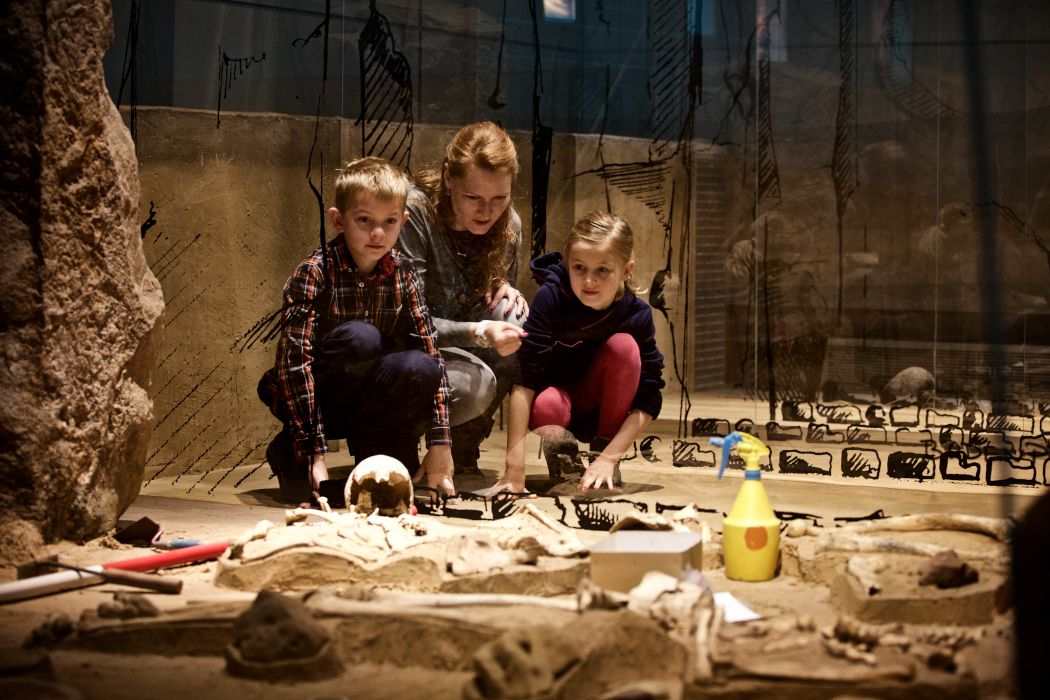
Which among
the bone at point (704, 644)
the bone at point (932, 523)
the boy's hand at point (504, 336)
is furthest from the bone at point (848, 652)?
the boy's hand at point (504, 336)

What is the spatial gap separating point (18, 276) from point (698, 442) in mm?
3043

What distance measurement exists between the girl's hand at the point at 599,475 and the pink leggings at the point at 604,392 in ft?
0.53

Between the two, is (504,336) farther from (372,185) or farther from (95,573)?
(95,573)

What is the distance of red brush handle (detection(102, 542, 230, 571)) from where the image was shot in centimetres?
338

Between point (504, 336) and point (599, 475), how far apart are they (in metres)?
0.64

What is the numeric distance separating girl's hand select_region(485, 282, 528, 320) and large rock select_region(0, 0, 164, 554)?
56.5 inches

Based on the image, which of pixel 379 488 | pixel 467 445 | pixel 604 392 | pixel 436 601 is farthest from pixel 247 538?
pixel 604 392

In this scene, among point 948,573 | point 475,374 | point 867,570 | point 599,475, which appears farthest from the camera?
point 475,374

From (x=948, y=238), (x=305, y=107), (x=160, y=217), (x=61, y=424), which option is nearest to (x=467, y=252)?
(x=305, y=107)

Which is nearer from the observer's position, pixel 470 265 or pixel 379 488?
pixel 379 488

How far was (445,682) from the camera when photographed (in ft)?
8.54

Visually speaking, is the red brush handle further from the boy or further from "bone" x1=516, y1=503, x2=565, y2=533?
"bone" x1=516, y1=503, x2=565, y2=533

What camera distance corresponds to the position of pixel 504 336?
4.70 metres

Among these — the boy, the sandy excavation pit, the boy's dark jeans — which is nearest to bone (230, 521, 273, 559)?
the sandy excavation pit
